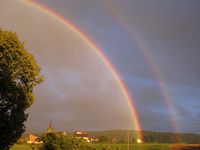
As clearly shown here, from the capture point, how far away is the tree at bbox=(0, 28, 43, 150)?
2909 centimetres

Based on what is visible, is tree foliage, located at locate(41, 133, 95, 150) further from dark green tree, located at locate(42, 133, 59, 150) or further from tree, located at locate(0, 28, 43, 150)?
tree, located at locate(0, 28, 43, 150)

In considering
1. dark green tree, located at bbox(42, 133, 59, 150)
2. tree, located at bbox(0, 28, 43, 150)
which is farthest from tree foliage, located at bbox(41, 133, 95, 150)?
tree, located at bbox(0, 28, 43, 150)

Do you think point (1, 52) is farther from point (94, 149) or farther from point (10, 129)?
point (94, 149)

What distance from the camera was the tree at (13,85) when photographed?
29.1 meters

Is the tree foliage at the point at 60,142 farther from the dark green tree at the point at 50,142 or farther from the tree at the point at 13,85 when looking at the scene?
the tree at the point at 13,85

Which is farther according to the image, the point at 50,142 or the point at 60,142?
the point at 50,142

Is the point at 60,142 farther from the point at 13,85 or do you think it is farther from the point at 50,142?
the point at 13,85

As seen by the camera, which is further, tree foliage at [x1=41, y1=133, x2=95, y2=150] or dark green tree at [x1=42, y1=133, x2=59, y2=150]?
tree foliage at [x1=41, y1=133, x2=95, y2=150]

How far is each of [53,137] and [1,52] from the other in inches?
299

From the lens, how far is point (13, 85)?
A: 96.6ft

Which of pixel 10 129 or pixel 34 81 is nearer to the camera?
pixel 10 129

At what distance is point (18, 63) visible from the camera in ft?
99.4

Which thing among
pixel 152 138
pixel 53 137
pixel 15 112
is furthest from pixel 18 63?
pixel 152 138

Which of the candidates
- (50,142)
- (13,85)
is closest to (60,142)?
(50,142)
